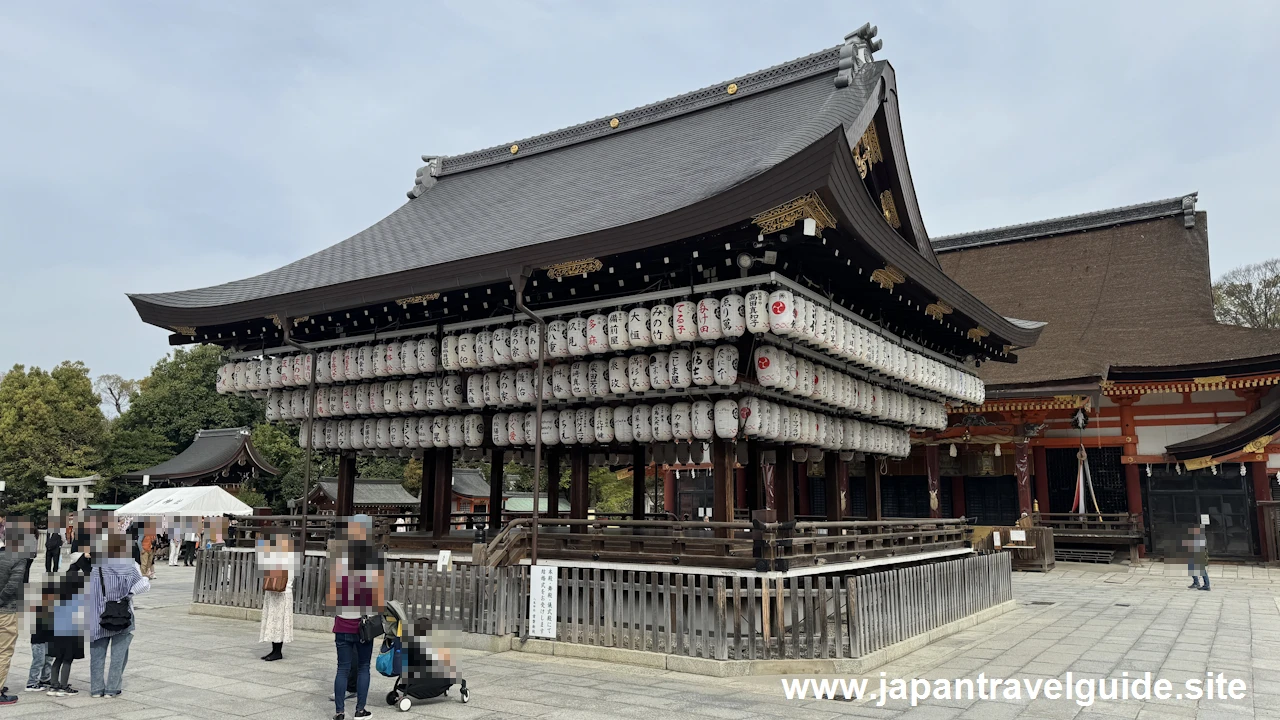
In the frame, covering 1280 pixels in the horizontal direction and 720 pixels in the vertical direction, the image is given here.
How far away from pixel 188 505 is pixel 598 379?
16842 mm

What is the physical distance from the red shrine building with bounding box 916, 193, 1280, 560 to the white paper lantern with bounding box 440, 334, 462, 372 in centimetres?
1578

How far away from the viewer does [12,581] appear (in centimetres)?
788

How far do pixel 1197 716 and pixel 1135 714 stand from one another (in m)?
0.57

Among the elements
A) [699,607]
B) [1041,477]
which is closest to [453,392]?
[699,607]

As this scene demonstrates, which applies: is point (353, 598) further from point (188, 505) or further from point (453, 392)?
point (188, 505)

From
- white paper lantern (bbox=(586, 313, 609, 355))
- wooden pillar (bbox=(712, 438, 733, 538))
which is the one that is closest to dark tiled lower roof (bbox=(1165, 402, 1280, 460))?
wooden pillar (bbox=(712, 438, 733, 538))

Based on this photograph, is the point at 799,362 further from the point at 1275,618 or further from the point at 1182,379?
the point at 1182,379

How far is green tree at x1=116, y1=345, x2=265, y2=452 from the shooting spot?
49.8 metres

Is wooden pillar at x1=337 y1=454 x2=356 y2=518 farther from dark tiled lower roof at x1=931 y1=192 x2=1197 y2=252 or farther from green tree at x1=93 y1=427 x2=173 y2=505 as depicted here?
green tree at x1=93 y1=427 x2=173 y2=505

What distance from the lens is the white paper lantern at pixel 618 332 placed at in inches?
481

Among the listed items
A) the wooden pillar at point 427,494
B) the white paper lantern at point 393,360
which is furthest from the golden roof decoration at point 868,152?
the wooden pillar at point 427,494

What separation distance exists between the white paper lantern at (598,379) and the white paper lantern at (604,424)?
18.3 inches

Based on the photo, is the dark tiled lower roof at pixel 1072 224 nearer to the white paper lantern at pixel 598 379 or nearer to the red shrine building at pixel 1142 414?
the red shrine building at pixel 1142 414

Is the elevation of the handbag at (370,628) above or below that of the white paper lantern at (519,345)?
below
